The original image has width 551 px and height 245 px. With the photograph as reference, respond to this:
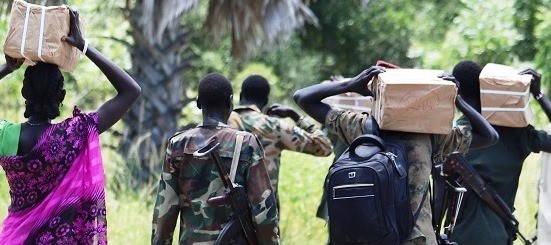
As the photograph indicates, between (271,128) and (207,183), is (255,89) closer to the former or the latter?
(271,128)

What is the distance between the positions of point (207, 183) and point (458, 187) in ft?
4.68

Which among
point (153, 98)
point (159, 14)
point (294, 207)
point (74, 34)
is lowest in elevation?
point (294, 207)

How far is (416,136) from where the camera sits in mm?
4688

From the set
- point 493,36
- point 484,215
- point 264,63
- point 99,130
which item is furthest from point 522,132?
point 264,63

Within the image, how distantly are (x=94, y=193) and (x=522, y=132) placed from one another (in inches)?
102

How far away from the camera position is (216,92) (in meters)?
5.11

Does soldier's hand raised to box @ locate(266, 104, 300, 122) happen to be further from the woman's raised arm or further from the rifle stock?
the woman's raised arm

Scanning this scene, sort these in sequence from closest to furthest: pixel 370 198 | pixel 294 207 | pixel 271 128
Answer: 1. pixel 370 198
2. pixel 271 128
3. pixel 294 207

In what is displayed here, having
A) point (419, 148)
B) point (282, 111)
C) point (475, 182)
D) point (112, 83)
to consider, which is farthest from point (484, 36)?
point (112, 83)

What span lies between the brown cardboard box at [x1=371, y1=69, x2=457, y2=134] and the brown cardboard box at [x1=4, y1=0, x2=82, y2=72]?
4.61ft

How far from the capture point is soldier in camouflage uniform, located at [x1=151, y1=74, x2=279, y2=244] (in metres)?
4.96

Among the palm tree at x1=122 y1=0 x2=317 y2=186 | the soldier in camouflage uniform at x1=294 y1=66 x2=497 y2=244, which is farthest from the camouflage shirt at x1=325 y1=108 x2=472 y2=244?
the palm tree at x1=122 y1=0 x2=317 y2=186

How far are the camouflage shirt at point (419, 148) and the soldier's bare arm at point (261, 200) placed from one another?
1.32 ft

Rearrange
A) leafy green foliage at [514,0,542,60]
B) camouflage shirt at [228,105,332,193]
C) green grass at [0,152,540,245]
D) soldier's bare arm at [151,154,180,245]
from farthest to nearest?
leafy green foliage at [514,0,542,60]
green grass at [0,152,540,245]
camouflage shirt at [228,105,332,193]
soldier's bare arm at [151,154,180,245]
